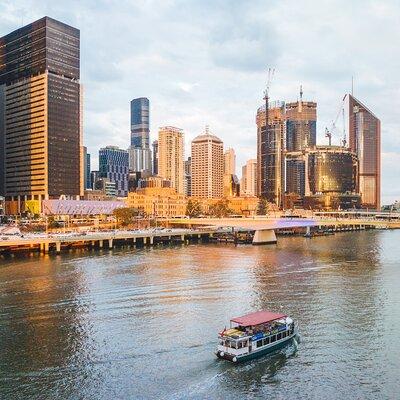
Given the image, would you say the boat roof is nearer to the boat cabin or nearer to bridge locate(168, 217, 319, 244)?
the boat cabin

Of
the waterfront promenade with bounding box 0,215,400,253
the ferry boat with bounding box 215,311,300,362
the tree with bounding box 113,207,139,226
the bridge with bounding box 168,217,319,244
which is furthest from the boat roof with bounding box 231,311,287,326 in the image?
the tree with bounding box 113,207,139,226


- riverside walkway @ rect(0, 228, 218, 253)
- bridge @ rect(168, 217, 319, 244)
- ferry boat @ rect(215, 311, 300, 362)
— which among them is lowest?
ferry boat @ rect(215, 311, 300, 362)

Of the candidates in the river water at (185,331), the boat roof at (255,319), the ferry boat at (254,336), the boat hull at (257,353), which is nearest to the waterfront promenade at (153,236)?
the river water at (185,331)

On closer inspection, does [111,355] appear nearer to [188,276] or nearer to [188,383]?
[188,383]

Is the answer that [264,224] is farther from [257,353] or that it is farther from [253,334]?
[257,353]

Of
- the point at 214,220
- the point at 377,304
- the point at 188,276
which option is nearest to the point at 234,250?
the point at 214,220

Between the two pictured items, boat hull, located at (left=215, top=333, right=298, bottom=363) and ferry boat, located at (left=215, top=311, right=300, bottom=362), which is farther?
ferry boat, located at (left=215, top=311, right=300, bottom=362)
